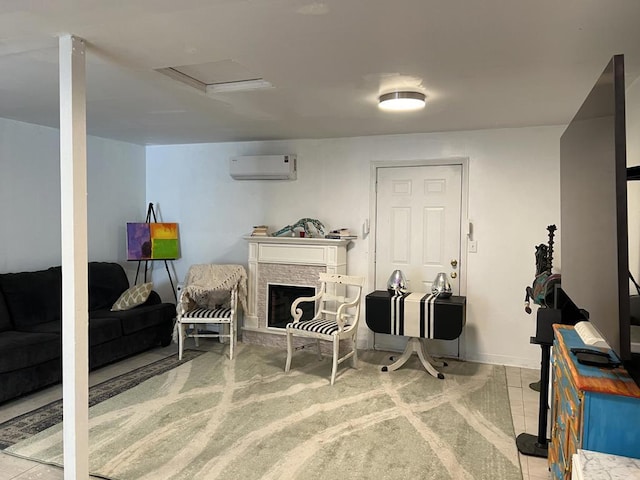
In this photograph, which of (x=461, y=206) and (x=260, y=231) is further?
(x=260, y=231)

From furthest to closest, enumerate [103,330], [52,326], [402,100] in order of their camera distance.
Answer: [103,330] → [52,326] → [402,100]

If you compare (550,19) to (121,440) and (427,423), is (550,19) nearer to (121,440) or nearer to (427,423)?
(427,423)

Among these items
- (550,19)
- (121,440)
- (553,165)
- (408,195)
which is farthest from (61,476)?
(553,165)

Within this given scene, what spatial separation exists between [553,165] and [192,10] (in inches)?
135

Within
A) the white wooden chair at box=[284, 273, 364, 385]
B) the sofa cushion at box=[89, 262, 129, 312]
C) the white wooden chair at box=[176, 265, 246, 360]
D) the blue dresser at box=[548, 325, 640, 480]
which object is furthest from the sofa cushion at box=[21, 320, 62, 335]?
the blue dresser at box=[548, 325, 640, 480]

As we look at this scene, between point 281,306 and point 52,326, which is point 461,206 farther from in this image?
point 52,326

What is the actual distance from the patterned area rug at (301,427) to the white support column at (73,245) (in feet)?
1.49

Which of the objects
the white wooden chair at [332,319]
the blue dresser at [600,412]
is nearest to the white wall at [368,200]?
the white wooden chair at [332,319]

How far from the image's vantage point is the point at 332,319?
460cm

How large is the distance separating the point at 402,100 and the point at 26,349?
3.12 m

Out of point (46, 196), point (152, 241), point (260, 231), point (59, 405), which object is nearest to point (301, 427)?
point (59, 405)

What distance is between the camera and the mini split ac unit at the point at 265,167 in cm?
495

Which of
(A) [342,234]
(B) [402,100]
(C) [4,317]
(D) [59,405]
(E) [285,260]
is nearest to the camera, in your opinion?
(B) [402,100]

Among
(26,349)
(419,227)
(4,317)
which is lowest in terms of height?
(26,349)
